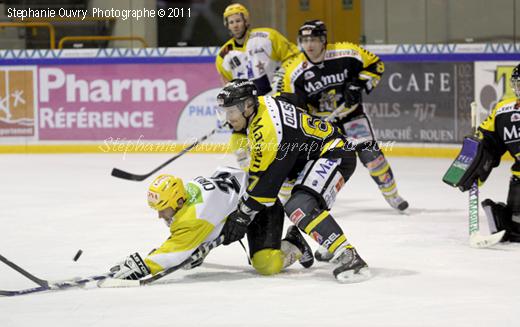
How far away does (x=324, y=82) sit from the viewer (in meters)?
7.05

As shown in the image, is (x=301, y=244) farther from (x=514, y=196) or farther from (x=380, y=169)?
(x=380, y=169)

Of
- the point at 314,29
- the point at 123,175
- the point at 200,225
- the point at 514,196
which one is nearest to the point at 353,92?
the point at 314,29

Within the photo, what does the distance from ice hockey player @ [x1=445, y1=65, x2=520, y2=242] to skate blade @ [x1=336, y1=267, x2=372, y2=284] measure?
1.19 m

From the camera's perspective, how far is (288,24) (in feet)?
37.0

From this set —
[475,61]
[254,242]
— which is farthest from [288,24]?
[254,242]

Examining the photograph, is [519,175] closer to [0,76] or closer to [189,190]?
[189,190]

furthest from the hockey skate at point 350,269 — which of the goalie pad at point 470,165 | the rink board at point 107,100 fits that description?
the rink board at point 107,100

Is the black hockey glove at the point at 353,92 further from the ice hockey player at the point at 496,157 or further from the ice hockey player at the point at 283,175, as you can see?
the ice hockey player at the point at 283,175

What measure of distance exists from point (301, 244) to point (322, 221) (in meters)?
0.37

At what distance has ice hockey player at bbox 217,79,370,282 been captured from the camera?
15.3 ft

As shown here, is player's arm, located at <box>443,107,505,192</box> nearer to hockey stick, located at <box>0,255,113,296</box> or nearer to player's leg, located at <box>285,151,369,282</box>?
player's leg, located at <box>285,151,369,282</box>

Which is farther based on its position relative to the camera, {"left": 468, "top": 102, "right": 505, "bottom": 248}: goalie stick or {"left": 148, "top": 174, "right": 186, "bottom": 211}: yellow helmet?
{"left": 468, "top": 102, "right": 505, "bottom": 248}: goalie stick

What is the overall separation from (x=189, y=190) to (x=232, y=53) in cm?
312

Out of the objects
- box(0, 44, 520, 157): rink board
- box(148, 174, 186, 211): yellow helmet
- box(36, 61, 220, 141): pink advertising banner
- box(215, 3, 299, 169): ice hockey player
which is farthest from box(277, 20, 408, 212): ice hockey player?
box(36, 61, 220, 141): pink advertising banner
